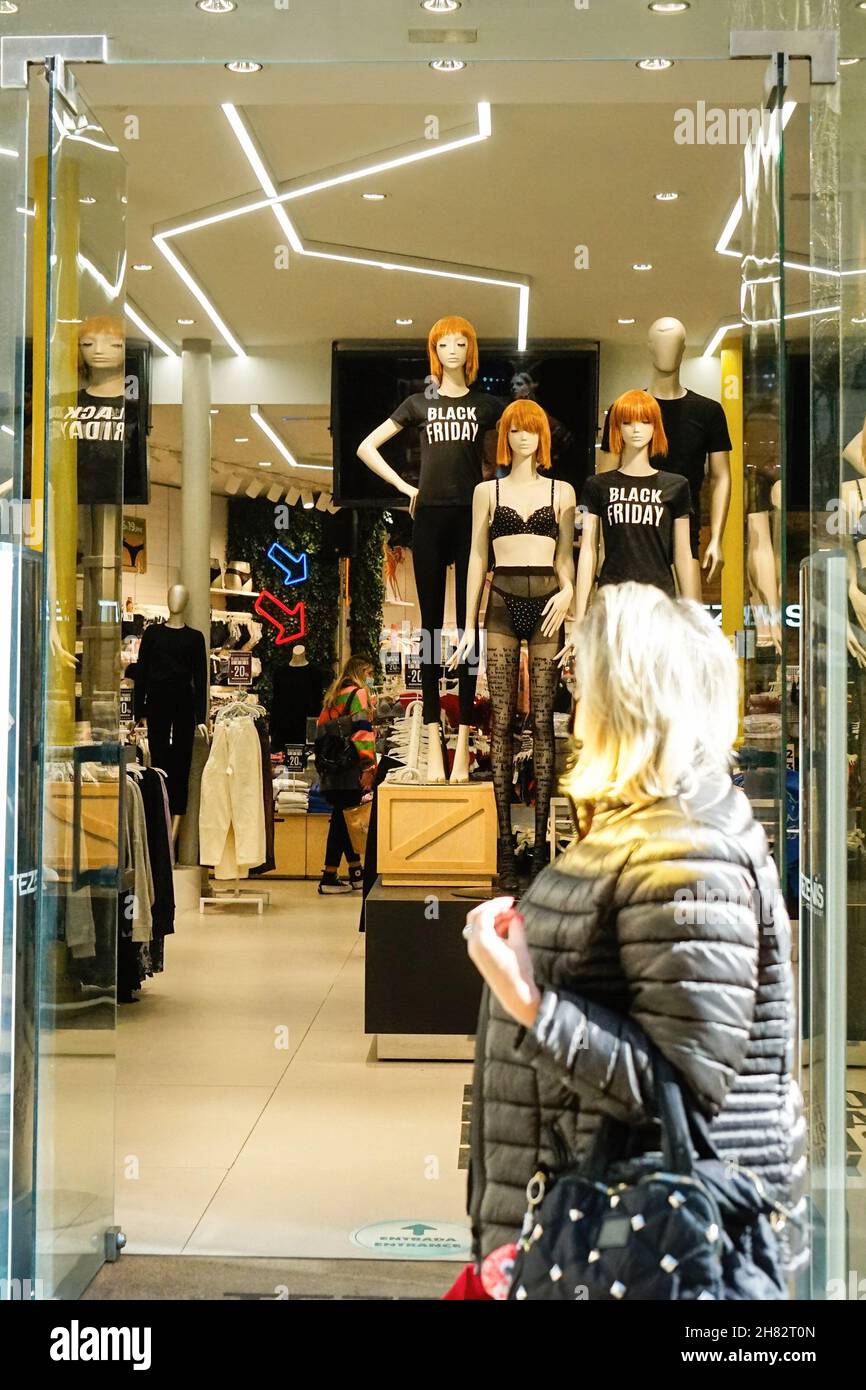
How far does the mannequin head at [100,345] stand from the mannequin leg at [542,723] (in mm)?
1935

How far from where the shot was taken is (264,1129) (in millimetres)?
4941

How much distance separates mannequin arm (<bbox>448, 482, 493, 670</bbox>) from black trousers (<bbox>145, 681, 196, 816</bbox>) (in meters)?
5.05

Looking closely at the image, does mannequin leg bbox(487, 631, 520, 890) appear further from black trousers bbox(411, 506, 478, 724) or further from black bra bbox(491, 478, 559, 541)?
black bra bbox(491, 478, 559, 541)

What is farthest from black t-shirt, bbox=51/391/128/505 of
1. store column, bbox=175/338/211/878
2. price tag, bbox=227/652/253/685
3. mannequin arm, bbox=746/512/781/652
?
price tag, bbox=227/652/253/685

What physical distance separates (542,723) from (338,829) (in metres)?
5.53

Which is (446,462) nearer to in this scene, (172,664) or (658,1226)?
(658,1226)

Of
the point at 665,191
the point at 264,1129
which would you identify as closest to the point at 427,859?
the point at 264,1129

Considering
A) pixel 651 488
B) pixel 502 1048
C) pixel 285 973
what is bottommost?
pixel 285 973

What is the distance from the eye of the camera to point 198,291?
346 inches

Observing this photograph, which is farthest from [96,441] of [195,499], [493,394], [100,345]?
[195,499]

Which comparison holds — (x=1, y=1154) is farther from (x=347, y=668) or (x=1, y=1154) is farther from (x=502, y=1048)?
(x=347, y=668)

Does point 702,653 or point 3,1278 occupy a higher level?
point 702,653

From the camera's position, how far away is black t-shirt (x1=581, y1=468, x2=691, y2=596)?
491 centimetres
